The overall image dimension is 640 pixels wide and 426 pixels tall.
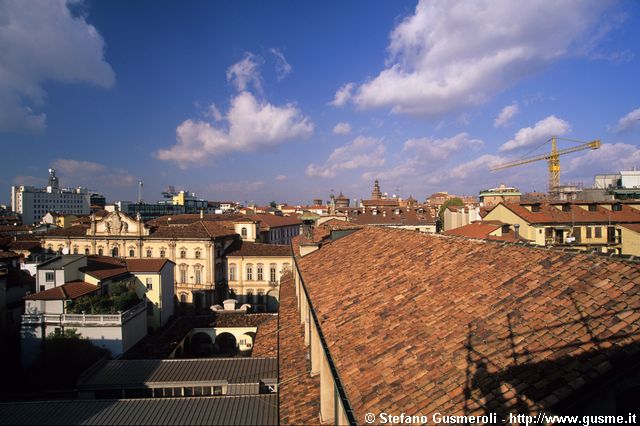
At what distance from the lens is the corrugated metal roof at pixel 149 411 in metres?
13.3

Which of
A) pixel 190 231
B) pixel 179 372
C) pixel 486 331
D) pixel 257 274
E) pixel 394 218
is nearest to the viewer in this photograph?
pixel 486 331

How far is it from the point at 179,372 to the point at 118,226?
1138 inches

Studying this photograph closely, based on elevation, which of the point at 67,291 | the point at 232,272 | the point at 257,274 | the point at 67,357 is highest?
the point at 67,291

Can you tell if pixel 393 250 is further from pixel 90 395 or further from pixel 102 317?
pixel 102 317

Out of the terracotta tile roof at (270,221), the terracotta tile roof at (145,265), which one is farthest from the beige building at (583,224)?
the terracotta tile roof at (270,221)

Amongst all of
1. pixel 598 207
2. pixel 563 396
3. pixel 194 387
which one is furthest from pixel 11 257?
pixel 598 207

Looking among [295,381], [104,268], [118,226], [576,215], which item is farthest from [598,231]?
[118,226]

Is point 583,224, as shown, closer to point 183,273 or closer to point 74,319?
point 183,273

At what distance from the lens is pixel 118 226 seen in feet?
136

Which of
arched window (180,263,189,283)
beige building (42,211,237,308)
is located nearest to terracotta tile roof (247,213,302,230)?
beige building (42,211,237,308)

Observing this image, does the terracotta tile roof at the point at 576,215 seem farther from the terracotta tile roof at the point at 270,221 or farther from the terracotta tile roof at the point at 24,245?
the terracotta tile roof at the point at 24,245

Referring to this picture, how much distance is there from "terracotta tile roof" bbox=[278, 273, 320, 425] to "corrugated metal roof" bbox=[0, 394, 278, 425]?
1936 millimetres

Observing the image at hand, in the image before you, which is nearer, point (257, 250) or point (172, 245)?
point (172, 245)

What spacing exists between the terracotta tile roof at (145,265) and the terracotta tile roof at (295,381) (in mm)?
15023
